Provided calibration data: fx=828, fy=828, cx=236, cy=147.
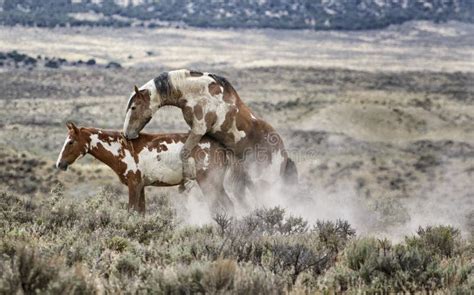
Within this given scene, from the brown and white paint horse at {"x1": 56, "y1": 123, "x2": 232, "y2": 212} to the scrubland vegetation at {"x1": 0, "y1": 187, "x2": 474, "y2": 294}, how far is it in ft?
1.86

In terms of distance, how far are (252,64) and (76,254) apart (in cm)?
7063

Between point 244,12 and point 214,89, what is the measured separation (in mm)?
116551

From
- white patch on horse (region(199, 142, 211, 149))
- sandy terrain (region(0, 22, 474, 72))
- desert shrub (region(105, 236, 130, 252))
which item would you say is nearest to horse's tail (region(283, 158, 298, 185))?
white patch on horse (region(199, 142, 211, 149))

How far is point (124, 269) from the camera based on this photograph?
632 cm

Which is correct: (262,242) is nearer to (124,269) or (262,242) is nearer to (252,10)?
(124,269)

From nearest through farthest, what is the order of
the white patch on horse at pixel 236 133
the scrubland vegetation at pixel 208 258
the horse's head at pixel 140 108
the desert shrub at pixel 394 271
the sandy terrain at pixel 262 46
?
the scrubland vegetation at pixel 208 258
the desert shrub at pixel 394 271
the horse's head at pixel 140 108
the white patch on horse at pixel 236 133
the sandy terrain at pixel 262 46

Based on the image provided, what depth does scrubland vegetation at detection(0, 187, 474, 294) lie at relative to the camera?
17.3ft

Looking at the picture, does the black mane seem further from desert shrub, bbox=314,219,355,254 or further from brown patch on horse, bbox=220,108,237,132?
desert shrub, bbox=314,219,355,254

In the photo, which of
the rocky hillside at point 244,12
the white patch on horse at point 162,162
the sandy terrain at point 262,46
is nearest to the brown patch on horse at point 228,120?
the white patch on horse at point 162,162

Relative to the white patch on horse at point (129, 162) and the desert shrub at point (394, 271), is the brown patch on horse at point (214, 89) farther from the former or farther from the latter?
the desert shrub at point (394, 271)

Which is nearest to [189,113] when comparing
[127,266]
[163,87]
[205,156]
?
[163,87]

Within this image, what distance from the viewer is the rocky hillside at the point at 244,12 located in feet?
360

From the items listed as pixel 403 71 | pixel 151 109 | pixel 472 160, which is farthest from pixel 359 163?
pixel 403 71

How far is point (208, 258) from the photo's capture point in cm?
659
